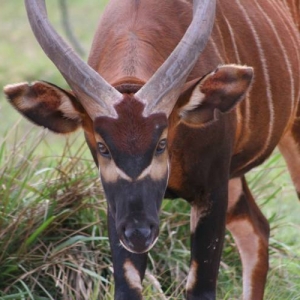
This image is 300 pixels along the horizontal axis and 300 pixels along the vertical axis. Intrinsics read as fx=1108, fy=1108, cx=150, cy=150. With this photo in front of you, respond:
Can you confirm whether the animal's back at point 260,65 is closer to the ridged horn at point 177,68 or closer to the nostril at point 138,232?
the ridged horn at point 177,68

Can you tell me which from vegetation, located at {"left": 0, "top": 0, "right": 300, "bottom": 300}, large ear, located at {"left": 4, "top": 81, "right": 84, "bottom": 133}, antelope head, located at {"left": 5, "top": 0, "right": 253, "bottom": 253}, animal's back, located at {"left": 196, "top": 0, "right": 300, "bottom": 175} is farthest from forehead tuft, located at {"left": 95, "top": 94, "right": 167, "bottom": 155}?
vegetation, located at {"left": 0, "top": 0, "right": 300, "bottom": 300}

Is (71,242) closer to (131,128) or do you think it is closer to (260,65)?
(260,65)

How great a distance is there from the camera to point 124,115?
13.6 ft

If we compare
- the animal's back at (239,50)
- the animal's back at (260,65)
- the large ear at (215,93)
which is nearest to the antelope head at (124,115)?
the large ear at (215,93)

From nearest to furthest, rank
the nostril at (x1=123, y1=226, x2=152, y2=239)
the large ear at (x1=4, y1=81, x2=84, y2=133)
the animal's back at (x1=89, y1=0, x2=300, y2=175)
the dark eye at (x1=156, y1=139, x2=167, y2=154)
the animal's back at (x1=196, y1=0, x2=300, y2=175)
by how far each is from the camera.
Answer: the nostril at (x1=123, y1=226, x2=152, y2=239) → the dark eye at (x1=156, y1=139, x2=167, y2=154) → the large ear at (x1=4, y1=81, x2=84, y2=133) → the animal's back at (x1=89, y1=0, x2=300, y2=175) → the animal's back at (x1=196, y1=0, x2=300, y2=175)

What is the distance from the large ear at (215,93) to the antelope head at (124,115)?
104 mm

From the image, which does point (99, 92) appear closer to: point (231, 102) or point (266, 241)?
point (231, 102)

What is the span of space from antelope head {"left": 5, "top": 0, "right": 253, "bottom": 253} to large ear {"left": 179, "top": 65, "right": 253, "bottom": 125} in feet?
0.34

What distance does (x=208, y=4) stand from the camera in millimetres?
4473

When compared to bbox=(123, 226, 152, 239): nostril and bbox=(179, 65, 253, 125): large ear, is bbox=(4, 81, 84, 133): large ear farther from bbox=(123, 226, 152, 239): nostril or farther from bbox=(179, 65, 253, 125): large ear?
bbox=(123, 226, 152, 239): nostril

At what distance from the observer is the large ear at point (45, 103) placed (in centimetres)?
437

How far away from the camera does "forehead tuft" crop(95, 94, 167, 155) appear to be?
411 centimetres

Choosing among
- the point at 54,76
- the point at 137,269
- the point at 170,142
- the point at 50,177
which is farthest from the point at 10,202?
the point at 54,76

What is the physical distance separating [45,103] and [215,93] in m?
0.68
